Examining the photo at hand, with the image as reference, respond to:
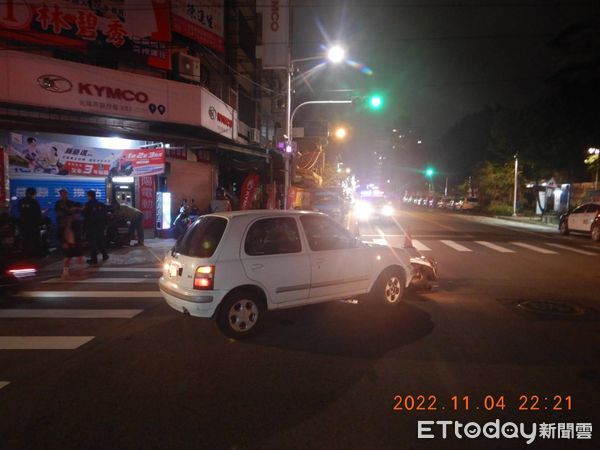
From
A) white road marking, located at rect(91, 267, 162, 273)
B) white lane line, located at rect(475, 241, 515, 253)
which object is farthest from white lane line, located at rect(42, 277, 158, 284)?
white lane line, located at rect(475, 241, 515, 253)

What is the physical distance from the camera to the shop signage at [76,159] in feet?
45.4

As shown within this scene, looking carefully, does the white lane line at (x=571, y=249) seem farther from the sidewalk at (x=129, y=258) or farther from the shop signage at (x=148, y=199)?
the shop signage at (x=148, y=199)

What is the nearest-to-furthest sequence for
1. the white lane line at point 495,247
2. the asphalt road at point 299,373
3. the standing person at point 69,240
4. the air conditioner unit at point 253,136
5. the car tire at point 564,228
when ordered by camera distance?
→ the asphalt road at point 299,373
the standing person at point 69,240
the white lane line at point 495,247
the car tire at point 564,228
the air conditioner unit at point 253,136

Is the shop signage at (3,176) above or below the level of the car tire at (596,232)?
above

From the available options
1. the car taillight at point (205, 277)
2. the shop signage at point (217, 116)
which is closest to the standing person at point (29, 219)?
the shop signage at point (217, 116)

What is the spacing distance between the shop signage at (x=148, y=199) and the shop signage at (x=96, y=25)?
443 centimetres

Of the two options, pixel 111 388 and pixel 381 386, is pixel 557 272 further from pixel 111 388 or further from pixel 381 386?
pixel 111 388

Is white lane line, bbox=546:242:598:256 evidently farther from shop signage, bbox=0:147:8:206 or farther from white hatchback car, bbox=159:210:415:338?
shop signage, bbox=0:147:8:206

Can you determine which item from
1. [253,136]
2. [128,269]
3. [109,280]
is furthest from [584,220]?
[109,280]

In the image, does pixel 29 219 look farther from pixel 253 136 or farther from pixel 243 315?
pixel 253 136

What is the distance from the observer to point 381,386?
14.9ft

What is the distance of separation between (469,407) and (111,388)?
3.45 m

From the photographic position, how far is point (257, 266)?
5934 mm

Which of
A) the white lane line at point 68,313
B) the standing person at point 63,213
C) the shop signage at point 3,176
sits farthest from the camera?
the shop signage at point 3,176
